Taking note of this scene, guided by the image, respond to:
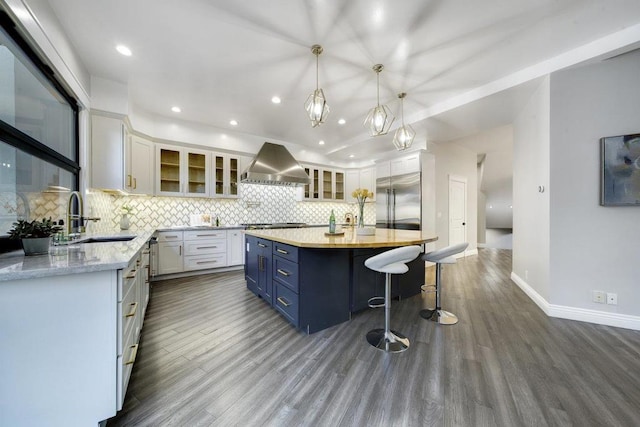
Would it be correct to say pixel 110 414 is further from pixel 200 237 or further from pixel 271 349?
pixel 200 237

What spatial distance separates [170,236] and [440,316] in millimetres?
4164

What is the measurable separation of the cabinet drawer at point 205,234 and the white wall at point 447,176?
14.6 ft

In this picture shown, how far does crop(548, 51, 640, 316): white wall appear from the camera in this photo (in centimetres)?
224

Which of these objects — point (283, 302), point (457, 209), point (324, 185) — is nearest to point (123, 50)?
point (283, 302)

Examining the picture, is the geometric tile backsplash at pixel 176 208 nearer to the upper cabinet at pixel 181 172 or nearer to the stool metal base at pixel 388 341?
the upper cabinet at pixel 181 172

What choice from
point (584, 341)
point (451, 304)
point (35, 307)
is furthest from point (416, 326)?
point (35, 307)

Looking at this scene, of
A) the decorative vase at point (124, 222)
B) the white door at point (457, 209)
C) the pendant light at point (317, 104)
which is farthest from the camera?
the white door at point (457, 209)

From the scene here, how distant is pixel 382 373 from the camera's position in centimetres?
162

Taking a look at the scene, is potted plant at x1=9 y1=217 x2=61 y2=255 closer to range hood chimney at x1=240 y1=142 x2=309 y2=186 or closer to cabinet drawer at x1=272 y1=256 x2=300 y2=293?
cabinet drawer at x1=272 y1=256 x2=300 y2=293

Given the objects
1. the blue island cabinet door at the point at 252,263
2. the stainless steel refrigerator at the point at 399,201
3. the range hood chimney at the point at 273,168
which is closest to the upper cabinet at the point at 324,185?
the range hood chimney at the point at 273,168

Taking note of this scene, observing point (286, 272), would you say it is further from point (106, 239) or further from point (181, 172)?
point (181, 172)

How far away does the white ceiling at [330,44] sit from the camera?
190cm

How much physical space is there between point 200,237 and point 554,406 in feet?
15.0

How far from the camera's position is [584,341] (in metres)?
2.02
